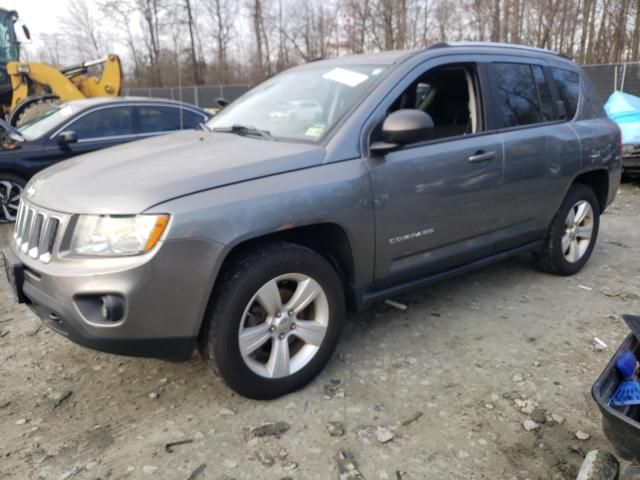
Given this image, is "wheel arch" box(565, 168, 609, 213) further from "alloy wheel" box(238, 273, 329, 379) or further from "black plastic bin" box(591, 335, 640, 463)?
"alloy wheel" box(238, 273, 329, 379)

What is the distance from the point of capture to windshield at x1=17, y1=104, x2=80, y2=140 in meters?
6.70

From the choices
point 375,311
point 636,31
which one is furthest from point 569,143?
point 636,31

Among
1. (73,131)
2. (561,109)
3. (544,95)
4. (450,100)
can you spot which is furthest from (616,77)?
(73,131)

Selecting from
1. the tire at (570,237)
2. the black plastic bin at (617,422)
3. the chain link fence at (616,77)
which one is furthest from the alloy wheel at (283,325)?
the chain link fence at (616,77)

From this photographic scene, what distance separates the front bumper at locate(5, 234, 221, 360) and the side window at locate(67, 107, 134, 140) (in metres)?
5.01

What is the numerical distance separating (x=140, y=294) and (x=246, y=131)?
1.40 meters

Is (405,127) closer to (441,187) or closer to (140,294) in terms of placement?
(441,187)

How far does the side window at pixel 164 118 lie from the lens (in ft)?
24.1

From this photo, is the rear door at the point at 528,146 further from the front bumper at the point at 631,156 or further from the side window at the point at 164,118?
the side window at the point at 164,118

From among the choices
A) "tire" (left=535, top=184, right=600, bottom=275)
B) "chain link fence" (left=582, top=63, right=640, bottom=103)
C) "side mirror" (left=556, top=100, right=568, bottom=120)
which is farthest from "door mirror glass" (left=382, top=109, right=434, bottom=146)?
"chain link fence" (left=582, top=63, right=640, bottom=103)

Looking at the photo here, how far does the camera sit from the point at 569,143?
4.04 metres

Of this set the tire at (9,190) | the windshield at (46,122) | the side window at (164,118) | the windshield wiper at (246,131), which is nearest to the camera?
the windshield wiper at (246,131)

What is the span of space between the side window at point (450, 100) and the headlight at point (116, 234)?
6.19 feet

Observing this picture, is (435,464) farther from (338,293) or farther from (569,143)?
(569,143)
